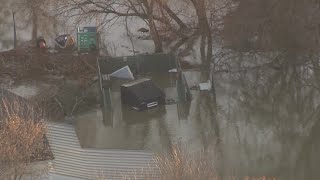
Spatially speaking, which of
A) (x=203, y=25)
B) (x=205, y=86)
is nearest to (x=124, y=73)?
(x=205, y=86)

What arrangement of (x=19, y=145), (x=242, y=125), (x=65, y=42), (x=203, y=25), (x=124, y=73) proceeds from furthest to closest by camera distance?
(x=65, y=42), (x=203, y=25), (x=124, y=73), (x=242, y=125), (x=19, y=145)

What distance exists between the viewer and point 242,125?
19125 millimetres

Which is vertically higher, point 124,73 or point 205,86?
point 124,73

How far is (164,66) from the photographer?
75.5 ft

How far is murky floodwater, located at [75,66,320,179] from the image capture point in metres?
17.1

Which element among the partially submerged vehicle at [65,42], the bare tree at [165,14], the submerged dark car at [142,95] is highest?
the bare tree at [165,14]

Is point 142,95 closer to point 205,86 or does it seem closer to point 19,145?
point 205,86

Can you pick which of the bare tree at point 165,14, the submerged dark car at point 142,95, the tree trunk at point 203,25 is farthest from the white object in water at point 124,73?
the tree trunk at point 203,25

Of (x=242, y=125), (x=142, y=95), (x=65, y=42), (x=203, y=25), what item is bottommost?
(x=242, y=125)

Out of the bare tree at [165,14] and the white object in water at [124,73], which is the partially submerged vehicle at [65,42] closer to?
the bare tree at [165,14]

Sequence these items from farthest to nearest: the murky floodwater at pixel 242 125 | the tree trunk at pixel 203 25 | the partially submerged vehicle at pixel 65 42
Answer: the partially submerged vehicle at pixel 65 42 → the tree trunk at pixel 203 25 → the murky floodwater at pixel 242 125

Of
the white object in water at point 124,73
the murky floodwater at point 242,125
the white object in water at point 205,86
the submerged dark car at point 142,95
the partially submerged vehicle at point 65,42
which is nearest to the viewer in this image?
the murky floodwater at point 242,125

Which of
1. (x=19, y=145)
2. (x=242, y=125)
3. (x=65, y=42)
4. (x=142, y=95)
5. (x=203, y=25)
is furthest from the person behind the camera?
(x=65, y=42)

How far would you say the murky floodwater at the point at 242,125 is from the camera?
17.1 m
